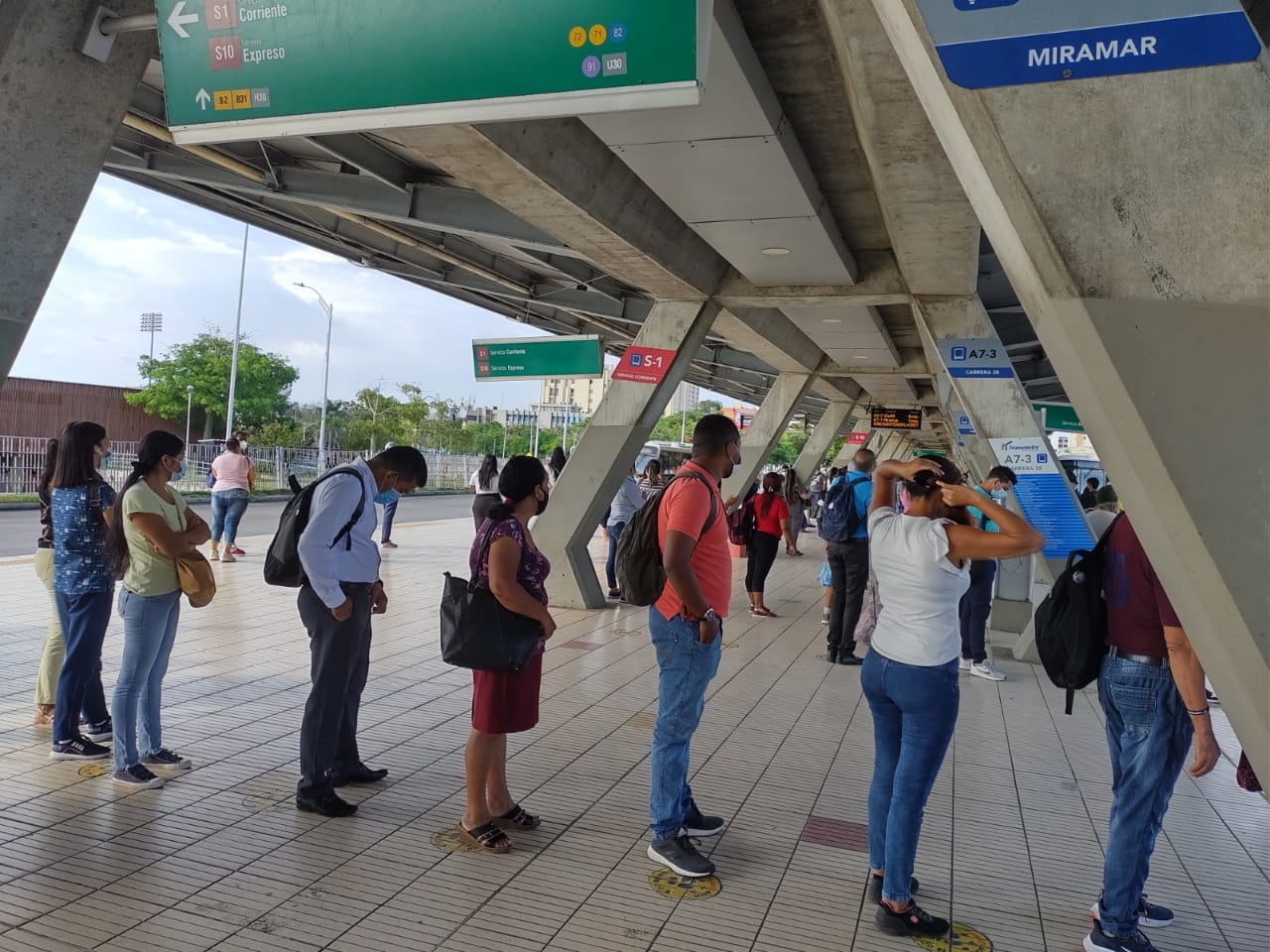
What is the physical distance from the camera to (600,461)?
11.0 meters

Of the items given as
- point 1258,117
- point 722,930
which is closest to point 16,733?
point 722,930

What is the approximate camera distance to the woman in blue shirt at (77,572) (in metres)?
4.86

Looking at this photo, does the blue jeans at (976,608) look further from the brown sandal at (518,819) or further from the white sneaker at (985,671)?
the brown sandal at (518,819)

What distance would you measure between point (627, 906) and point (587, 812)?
933mm

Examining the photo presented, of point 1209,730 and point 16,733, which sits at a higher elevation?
point 1209,730

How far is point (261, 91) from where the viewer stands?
3.72 meters

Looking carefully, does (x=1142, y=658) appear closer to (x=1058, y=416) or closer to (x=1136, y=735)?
(x=1136, y=735)

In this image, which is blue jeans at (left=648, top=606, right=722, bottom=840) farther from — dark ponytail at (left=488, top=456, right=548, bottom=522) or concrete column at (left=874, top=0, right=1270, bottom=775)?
concrete column at (left=874, top=0, right=1270, bottom=775)

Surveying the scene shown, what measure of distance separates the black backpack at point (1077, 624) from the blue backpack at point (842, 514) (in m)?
4.68

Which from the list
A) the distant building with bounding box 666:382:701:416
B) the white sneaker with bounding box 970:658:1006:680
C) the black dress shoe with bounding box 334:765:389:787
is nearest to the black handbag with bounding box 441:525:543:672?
the black dress shoe with bounding box 334:765:389:787

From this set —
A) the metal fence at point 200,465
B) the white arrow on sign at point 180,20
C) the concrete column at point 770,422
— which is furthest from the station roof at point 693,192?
the metal fence at point 200,465

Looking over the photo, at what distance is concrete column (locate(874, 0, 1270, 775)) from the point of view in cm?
212

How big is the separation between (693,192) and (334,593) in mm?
4652

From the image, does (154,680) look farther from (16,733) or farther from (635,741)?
(635,741)
